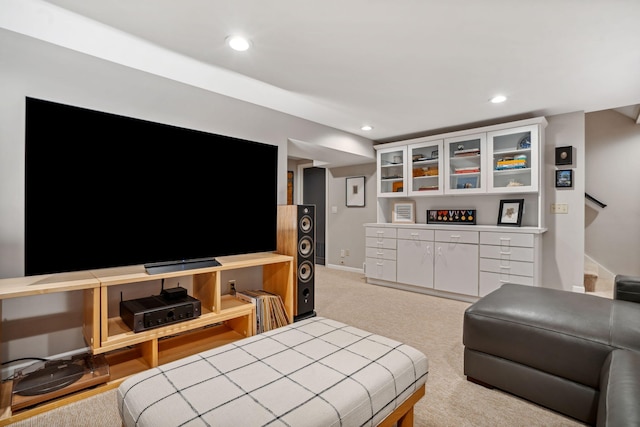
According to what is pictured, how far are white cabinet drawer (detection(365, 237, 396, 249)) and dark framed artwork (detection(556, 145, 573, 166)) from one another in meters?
2.03

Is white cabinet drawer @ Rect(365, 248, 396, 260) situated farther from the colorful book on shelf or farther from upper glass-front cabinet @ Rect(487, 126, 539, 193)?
upper glass-front cabinet @ Rect(487, 126, 539, 193)

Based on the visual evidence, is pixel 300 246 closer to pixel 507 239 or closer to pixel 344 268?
pixel 507 239

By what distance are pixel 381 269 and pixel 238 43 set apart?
3240 millimetres

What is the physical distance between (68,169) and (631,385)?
2.70 meters

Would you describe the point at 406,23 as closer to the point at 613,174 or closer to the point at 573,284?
the point at 573,284

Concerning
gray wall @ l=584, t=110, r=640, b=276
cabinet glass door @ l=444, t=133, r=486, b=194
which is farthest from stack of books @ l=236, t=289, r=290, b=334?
gray wall @ l=584, t=110, r=640, b=276

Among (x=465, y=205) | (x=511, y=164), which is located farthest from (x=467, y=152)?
(x=465, y=205)

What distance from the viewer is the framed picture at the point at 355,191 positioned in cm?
525

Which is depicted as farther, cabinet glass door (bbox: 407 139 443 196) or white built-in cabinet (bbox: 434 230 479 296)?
cabinet glass door (bbox: 407 139 443 196)

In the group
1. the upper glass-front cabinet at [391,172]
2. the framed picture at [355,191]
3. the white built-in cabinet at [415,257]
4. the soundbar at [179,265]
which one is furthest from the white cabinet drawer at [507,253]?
the soundbar at [179,265]

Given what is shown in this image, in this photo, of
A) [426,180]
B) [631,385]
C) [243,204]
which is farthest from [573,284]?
→ [243,204]

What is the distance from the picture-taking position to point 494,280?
3.38 meters

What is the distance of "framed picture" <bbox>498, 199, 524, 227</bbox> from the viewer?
11.6 ft

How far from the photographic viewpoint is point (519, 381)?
169cm
